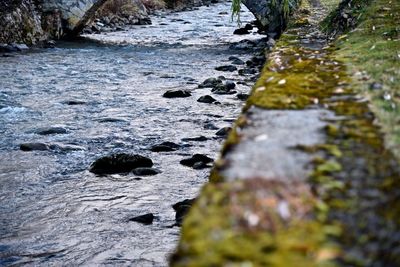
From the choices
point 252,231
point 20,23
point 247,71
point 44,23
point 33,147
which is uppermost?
point 252,231

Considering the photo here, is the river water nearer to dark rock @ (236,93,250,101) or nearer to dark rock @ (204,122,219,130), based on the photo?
dark rock @ (204,122,219,130)

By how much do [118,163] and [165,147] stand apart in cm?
90

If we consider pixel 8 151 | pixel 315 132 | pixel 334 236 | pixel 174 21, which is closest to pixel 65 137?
pixel 8 151

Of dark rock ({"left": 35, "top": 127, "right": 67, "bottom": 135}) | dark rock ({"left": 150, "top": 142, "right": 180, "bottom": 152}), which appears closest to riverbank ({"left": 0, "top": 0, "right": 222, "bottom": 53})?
dark rock ({"left": 35, "top": 127, "right": 67, "bottom": 135})

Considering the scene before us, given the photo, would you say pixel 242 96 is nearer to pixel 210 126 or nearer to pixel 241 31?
pixel 210 126

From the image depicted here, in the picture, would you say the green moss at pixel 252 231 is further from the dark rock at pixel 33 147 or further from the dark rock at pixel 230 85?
the dark rock at pixel 230 85

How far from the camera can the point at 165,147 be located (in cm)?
665

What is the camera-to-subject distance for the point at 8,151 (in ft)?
21.5

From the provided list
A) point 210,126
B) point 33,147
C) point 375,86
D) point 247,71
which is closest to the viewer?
point 375,86

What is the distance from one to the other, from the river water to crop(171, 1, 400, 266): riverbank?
2042 millimetres

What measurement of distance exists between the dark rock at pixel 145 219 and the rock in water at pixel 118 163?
123 centimetres

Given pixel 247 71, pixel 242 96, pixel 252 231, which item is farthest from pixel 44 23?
pixel 252 231

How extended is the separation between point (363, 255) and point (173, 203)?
3.71m

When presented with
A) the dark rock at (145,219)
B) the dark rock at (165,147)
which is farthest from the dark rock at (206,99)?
the dark rock at (145,219)
